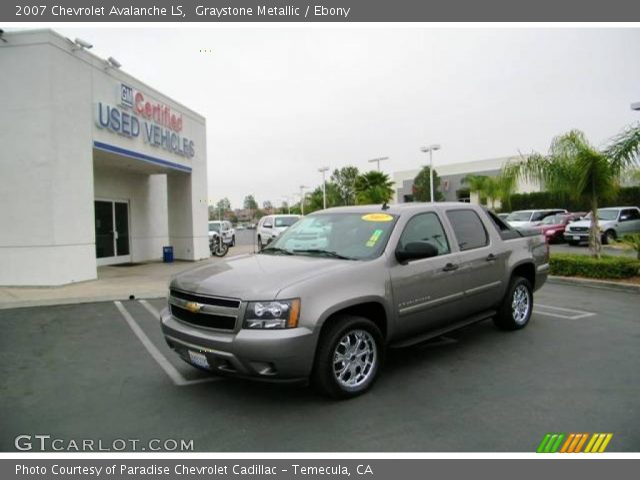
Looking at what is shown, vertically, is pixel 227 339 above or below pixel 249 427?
above

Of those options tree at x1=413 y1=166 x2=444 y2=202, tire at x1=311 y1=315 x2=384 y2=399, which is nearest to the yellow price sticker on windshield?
tire at x1=311 y1=315 x2=384 y2=399

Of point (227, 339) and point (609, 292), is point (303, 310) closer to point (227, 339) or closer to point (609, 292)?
point (227, 339)

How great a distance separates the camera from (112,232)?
15.6 meters

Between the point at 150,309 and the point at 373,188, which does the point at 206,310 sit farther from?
the point at 373,188

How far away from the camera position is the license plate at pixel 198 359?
378 cm

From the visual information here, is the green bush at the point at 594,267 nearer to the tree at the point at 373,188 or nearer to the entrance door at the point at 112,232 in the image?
the entrance door at the point at 112,232

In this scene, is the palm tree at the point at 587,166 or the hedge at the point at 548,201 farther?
the hedge at the point at 548,201

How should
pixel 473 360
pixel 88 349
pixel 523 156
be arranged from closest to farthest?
pixel 473 360 < pixel 88 349 < pixel 523 156

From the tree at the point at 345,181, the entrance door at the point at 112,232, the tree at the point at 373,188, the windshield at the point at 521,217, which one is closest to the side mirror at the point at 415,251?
the entrance door at the point at 112,232

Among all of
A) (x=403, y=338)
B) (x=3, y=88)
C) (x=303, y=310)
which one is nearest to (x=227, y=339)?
(x=303, y=310)

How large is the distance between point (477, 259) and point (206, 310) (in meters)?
3.27

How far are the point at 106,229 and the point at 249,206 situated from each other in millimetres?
136720

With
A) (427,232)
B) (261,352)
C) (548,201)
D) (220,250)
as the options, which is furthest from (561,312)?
(548,201)

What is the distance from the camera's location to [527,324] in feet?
21.5
